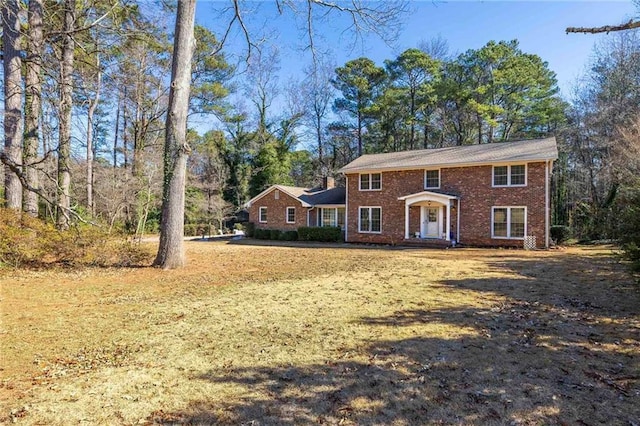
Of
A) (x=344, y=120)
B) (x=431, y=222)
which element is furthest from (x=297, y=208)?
(x=344, y=120)

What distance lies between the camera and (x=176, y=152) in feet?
32.6

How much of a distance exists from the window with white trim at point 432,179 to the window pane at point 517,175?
3.55 metres

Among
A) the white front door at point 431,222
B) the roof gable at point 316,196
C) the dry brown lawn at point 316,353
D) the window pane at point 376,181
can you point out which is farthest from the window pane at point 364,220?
the dry brown lawn at point 316,353

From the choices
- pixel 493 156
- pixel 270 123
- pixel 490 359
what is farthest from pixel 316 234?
pixel 490 359

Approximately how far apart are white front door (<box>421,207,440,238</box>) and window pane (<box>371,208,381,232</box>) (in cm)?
243

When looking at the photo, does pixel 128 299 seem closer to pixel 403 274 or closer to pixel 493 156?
pixel 403 274

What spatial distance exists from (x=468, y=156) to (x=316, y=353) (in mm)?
17773

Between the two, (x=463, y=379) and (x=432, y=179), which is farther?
(x=432, y=179)

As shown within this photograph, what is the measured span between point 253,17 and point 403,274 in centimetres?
929

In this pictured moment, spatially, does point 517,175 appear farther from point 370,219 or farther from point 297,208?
point 297,208

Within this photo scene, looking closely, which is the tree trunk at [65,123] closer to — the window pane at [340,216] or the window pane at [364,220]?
the window pane at [364,220]

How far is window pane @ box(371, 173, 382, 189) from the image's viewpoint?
2162cm

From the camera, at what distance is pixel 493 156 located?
730 inches

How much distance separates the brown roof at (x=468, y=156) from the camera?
1767 centimetres
